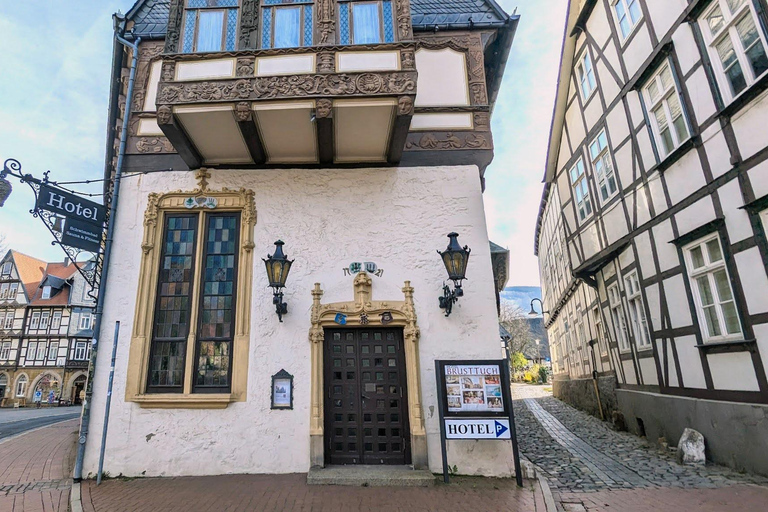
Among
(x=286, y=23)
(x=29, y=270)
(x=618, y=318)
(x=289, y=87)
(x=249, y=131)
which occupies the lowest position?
(x=618, y=318)

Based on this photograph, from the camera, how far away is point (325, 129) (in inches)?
285

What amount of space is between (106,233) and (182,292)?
1.76 metres

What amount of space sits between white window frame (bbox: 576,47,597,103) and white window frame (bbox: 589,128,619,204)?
137 cm

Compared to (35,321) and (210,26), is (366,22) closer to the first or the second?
(210,26)

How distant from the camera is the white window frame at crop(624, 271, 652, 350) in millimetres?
9891

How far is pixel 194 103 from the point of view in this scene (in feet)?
22.6

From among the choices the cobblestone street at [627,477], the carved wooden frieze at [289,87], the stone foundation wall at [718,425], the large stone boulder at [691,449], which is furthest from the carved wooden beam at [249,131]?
the large stone boulder at [691,449]

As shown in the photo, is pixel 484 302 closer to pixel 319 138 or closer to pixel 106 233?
pixel 319 138

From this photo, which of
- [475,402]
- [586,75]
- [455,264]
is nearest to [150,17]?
[455,264]

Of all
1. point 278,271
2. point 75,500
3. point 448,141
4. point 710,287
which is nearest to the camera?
point 75,500

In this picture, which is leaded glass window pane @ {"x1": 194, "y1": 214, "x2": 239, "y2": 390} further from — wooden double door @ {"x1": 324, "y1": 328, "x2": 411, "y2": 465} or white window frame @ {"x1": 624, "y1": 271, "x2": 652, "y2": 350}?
white window frame @ {"x1": 624, "y1": 271, "x2": 652, "y2": 350}

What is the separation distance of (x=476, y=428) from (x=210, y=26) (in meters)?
8.19

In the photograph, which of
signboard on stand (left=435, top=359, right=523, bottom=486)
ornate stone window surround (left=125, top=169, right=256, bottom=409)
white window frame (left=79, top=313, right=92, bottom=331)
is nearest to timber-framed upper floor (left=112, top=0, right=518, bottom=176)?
ornate stone window surround (left=125, top=169, right=256, bottom=409)

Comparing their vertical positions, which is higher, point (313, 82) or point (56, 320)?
point (56, 320)
